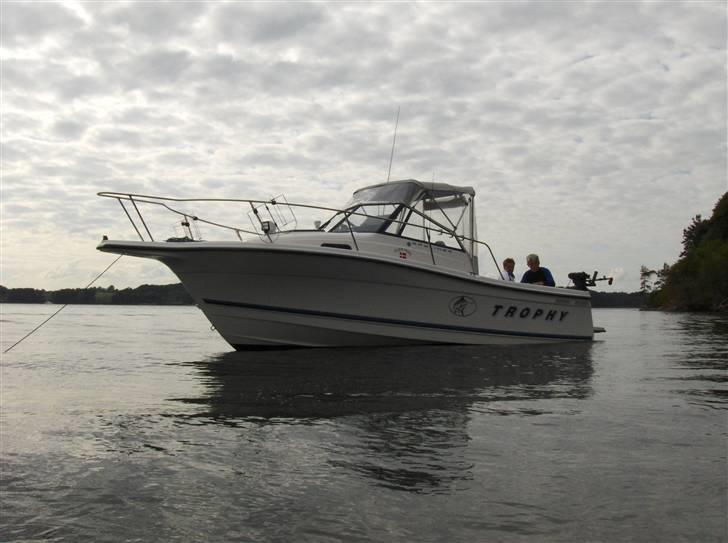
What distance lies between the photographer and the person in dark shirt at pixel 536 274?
12.6 metres

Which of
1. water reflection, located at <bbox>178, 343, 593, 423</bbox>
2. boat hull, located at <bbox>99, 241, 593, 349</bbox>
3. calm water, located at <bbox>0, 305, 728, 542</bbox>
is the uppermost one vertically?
boat hull, located at <bbox>99, 241, 593, 349</bbox>

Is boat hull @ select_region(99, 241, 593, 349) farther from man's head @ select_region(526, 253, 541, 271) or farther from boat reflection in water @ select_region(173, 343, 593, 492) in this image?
man's head @ select_region(526, 253, 541, 271)

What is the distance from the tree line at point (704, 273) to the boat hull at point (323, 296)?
171 ft

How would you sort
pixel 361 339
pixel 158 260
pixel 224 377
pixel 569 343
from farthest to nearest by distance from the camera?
pixel 569 343
pixel 361 339
pixel 158 260
pixel 224 377

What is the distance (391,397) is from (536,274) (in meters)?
8.12

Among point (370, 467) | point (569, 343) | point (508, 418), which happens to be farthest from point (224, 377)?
point (569, 343)

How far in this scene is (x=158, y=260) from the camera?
9.44 m

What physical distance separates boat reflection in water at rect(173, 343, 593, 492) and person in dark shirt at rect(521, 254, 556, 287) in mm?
3126

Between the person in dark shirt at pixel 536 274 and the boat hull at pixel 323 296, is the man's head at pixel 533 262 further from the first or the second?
the boat hull at pixel 323 296

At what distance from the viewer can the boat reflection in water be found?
3.21 meters

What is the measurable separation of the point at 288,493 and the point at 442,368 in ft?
16.5

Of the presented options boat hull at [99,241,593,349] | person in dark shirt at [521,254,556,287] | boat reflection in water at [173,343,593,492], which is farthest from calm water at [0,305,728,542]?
person in dark shirt at [521,254,556,287]

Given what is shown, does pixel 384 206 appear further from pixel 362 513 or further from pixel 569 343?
pixel 362 513

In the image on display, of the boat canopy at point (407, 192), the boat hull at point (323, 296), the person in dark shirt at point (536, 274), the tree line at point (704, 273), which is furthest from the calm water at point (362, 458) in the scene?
the tree line at point (704, 273)
